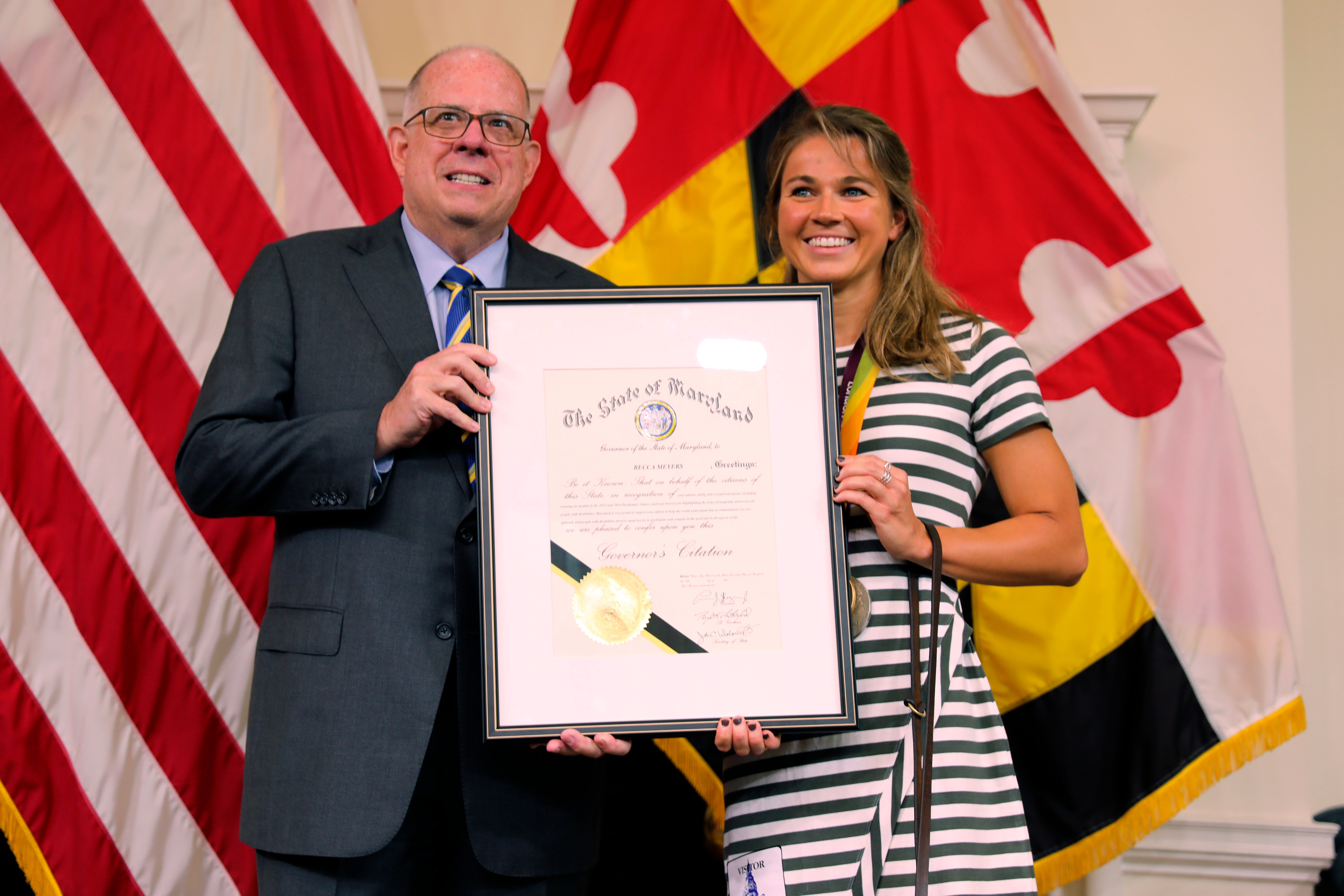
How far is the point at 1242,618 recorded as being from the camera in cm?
218

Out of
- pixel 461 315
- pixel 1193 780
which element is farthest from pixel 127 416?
pixel 1193 780

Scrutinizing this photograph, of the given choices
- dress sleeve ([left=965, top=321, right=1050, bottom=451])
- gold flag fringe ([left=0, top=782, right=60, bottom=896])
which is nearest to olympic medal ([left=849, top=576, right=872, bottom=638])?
dress sleeve ([left=965, top=321, right=1050, bottom=451])

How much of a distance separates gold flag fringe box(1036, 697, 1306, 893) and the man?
130cm

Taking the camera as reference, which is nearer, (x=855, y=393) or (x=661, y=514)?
(x=661, y=514)

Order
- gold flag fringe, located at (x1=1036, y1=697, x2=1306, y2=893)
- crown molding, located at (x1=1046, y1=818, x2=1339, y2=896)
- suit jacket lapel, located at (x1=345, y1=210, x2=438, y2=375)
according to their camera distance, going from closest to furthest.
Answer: suit jacket lapel, located at (x1=345, y1=210, x2=438, y2=375), gold flag fringe, located at (x1=1036, y1=697, x2=1306, y2=893), crown molding, located at (x1=1046, y1=818, x2=1339, y2=896)

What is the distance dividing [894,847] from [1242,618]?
4.25 feet

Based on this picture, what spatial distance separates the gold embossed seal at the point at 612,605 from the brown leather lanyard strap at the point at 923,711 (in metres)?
0.36

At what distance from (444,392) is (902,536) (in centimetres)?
63

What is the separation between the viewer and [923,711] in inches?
51.6

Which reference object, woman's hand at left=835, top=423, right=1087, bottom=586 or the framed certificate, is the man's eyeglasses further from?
woman's hand at left=835, top=423, right=1087, bottom=586

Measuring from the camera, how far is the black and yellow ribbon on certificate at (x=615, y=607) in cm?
126

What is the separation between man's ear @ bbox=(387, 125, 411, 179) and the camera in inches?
62.6

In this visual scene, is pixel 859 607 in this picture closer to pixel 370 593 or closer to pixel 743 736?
pixel 743 736

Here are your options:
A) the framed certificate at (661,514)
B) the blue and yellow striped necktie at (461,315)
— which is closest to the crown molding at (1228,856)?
the framed certificate at (661,514)
